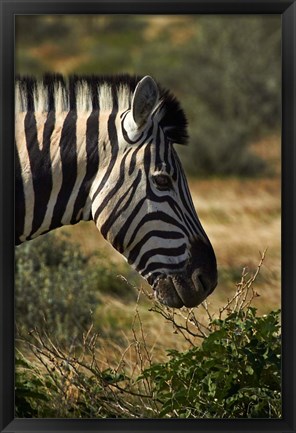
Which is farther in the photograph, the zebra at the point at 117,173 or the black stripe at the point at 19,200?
the black stripe at the point at 19,200

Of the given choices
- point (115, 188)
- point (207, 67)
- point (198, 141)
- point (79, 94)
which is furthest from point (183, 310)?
point (207, 67)

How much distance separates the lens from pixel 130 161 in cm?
453

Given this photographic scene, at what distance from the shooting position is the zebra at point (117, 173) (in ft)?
14.6

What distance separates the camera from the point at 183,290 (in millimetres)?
4426

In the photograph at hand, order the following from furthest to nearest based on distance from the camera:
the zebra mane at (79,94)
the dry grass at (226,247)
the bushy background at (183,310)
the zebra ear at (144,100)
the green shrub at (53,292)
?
the green shrub at (53,292)
the dry grass at (226,247)
the bushy background at (183,310)
the zebra mane at (79,94)
the zebra ear at (144,100)

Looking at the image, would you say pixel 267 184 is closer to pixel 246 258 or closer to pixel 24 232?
pixel 246 258

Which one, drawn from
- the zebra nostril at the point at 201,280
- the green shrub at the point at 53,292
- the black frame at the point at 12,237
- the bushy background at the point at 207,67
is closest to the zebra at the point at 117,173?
the zebra nostril at the point at 201,280

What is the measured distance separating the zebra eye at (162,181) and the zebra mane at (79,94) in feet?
0.76

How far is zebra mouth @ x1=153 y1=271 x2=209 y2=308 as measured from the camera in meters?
4.42

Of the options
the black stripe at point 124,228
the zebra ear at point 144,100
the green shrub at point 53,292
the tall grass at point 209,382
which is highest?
the zebra ear at point 144,100

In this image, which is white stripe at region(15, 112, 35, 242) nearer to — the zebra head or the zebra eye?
the zebra head

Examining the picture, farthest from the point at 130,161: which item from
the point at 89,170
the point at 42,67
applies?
the point at 42,67

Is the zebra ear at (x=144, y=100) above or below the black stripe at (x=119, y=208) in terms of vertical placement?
above

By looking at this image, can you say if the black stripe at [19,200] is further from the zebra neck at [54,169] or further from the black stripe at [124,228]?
the black stripe at [124,228]
